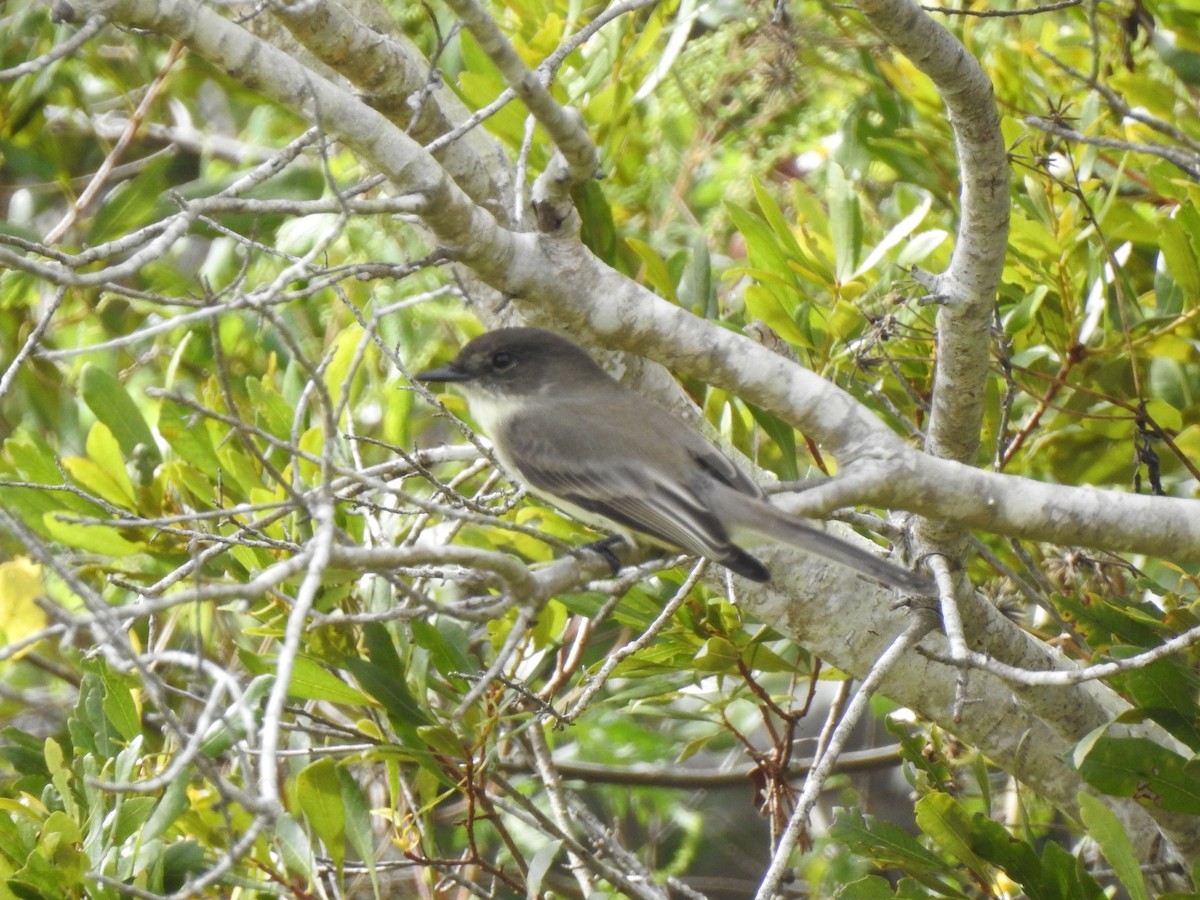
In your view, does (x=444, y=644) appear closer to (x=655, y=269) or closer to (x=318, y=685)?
(x=318, y=685)

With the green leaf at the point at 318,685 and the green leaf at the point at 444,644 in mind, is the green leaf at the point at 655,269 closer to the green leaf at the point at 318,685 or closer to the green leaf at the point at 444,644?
the green leaf at the point at 444,644

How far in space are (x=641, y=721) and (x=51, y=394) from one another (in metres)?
2.58

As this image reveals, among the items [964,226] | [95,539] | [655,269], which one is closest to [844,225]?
Answer: [655,269]

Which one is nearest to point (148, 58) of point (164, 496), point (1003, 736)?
point (164, 496)

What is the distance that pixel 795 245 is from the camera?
3566 mm

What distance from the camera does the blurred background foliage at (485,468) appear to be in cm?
291

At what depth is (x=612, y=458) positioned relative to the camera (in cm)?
359

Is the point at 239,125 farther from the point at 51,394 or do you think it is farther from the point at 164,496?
the point at 164,496

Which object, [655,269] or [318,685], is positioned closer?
[318,685]

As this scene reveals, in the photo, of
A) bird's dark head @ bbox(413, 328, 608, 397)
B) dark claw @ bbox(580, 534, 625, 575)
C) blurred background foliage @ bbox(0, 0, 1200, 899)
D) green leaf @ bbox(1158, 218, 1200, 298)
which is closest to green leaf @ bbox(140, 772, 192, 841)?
blurred background foliage @ bbox(0, 0, 1200, 899)

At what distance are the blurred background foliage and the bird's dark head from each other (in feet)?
0.62

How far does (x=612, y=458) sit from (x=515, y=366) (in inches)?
17.2

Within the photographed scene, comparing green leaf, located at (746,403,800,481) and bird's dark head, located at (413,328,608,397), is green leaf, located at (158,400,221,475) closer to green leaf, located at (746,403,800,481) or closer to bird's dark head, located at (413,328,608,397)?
bird's dark head, located at (413,328,608,397)

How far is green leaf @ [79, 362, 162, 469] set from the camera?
3604 mm
